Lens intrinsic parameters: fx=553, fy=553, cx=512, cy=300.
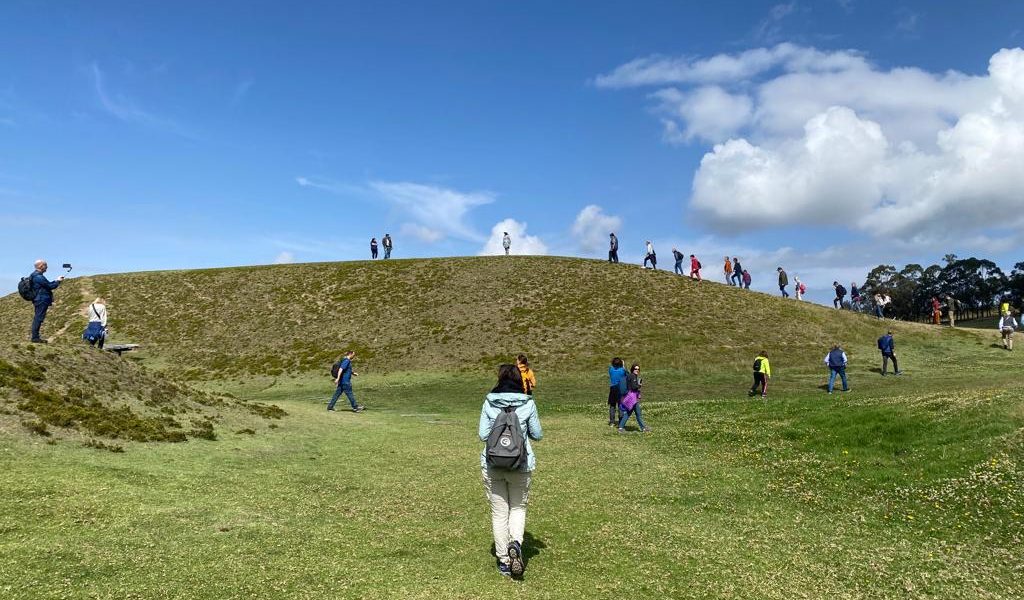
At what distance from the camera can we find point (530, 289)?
58.7m

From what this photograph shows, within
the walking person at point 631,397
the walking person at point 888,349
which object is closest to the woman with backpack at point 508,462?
the walking person at point 631,397

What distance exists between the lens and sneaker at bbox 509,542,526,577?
7922 mm

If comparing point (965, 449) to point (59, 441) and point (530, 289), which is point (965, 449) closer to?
point (59, 441)

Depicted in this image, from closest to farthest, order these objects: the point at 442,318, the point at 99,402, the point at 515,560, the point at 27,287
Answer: the point at 515,560
the point at 99,402
the point at 27,287
the point at 442,318

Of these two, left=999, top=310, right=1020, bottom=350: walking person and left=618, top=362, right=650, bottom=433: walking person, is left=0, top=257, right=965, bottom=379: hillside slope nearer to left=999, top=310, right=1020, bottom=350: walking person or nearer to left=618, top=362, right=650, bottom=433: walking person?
left=999, top=310, right=1020, bottom=350: walking person

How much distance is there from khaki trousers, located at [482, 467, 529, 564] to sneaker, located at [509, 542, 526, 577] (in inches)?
3.2

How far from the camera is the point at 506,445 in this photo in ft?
25.3

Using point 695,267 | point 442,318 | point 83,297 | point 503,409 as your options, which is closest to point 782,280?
point 695,267

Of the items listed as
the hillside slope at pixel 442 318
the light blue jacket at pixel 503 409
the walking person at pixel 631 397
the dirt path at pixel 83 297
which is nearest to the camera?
the light blue jacket at pixel 503 409

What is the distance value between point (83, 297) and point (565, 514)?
71704 millimetres

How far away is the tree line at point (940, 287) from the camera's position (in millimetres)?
110812

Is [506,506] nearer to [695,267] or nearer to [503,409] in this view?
[503,409]

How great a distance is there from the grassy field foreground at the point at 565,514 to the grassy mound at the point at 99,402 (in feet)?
2.80

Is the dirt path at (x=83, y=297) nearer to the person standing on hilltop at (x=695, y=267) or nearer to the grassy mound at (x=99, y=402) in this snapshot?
the grassy mound at (x=99, y=402)
